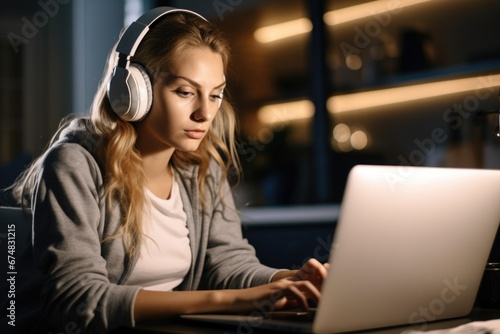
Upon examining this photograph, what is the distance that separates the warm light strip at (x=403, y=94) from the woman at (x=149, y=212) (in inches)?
32.9

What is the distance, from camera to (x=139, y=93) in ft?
4.51

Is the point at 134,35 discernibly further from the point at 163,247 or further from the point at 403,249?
the point at 403,249

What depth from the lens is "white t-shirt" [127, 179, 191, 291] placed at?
1.45 metres

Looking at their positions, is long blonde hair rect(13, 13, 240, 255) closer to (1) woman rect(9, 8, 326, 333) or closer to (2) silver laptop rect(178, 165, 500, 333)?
(1) woman rect(9, 8, 326, 333)

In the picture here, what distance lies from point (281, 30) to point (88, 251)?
7.20 ft

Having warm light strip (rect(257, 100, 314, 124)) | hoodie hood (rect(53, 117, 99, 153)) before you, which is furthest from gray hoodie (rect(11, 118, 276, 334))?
warm light strip (rect(257, 100, 314, 124))

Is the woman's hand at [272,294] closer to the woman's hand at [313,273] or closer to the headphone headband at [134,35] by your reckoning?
the woman's hand at [313,273]

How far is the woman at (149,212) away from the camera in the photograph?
1139mm

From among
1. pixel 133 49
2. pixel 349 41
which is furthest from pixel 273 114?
pixel 133 49

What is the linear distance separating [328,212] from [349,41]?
807 mm

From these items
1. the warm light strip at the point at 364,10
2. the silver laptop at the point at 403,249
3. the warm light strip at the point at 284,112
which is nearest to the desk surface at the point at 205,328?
the silver laptop at the point at 403,249

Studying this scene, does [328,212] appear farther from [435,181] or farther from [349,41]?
[435,181]

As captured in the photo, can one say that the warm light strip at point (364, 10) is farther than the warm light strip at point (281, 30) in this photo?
No

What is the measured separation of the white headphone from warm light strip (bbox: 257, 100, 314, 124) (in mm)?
1711
